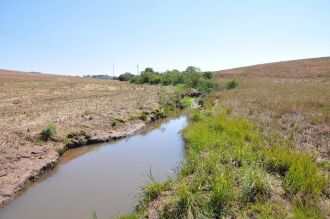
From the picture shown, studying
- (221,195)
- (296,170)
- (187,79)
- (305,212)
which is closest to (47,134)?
(221,195)

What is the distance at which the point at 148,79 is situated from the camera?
71.8m

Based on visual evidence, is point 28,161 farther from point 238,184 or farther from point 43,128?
point 238,184

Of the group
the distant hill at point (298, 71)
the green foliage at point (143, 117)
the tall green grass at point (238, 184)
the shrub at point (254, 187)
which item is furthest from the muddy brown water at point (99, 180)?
the distant hill at point (298, 71)

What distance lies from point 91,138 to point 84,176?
166 inches

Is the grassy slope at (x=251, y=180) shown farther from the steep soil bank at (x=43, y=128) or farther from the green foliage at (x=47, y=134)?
the green foliage at (x=47, y=134)

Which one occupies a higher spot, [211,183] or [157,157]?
[211,183]

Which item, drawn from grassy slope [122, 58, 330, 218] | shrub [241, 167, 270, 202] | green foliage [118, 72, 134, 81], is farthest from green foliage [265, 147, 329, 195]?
green foliage [118, 72, 134, 81]

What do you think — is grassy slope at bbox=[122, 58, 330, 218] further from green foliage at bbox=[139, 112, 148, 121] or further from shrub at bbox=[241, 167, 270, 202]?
green foliage at bbox=[139, 112, 148, 121]

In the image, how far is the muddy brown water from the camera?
8438 millimetres

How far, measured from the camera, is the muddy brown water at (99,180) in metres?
8.44

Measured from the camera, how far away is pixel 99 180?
10625 millimetres

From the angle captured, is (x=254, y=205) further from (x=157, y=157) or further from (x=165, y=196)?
(x=157, y=157)

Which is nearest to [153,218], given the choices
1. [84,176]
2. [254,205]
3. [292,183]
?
[254,205]

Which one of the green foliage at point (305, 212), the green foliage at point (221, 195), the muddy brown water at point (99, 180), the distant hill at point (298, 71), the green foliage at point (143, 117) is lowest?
the muddy brown water at point (99, 180)
